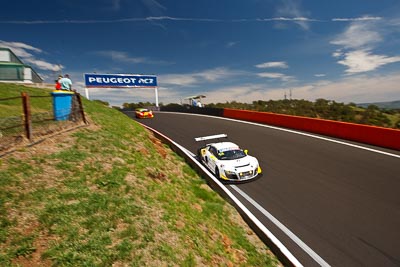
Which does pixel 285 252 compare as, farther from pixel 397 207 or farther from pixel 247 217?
pixel 397 207


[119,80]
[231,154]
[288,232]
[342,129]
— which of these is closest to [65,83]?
[231,154]

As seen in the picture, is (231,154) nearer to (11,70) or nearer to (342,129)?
(342,129)

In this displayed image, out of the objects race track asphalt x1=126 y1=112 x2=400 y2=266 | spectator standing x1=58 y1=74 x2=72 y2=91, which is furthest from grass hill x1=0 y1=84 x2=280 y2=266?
spectator standing x1=58 y1=74 x2=72 y2=91

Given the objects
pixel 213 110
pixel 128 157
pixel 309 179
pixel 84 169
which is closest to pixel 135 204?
pixel 84 169

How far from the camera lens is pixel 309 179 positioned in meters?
9.33

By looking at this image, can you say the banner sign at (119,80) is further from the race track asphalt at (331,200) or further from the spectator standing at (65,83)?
the race track asphalt at (331,200)

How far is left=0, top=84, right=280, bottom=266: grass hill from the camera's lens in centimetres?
367

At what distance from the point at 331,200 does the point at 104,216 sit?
7066mm

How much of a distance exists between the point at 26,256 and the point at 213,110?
27161mm

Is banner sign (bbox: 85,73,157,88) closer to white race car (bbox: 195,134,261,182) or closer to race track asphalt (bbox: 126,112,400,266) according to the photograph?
race track asphalt (bbox: 126,112,400,266)

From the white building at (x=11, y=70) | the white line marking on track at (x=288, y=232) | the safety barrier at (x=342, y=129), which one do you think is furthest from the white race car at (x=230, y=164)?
the white building at (x=11, y=70)

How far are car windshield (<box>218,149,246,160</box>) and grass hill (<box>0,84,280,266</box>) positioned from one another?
267 cm

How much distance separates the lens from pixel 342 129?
590 inches

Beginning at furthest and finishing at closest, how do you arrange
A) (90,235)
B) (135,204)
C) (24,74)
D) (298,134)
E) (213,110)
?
1. (24,74)
2. (213,110)
3. (298,134)
4. (135,204)
5. (90,235)
